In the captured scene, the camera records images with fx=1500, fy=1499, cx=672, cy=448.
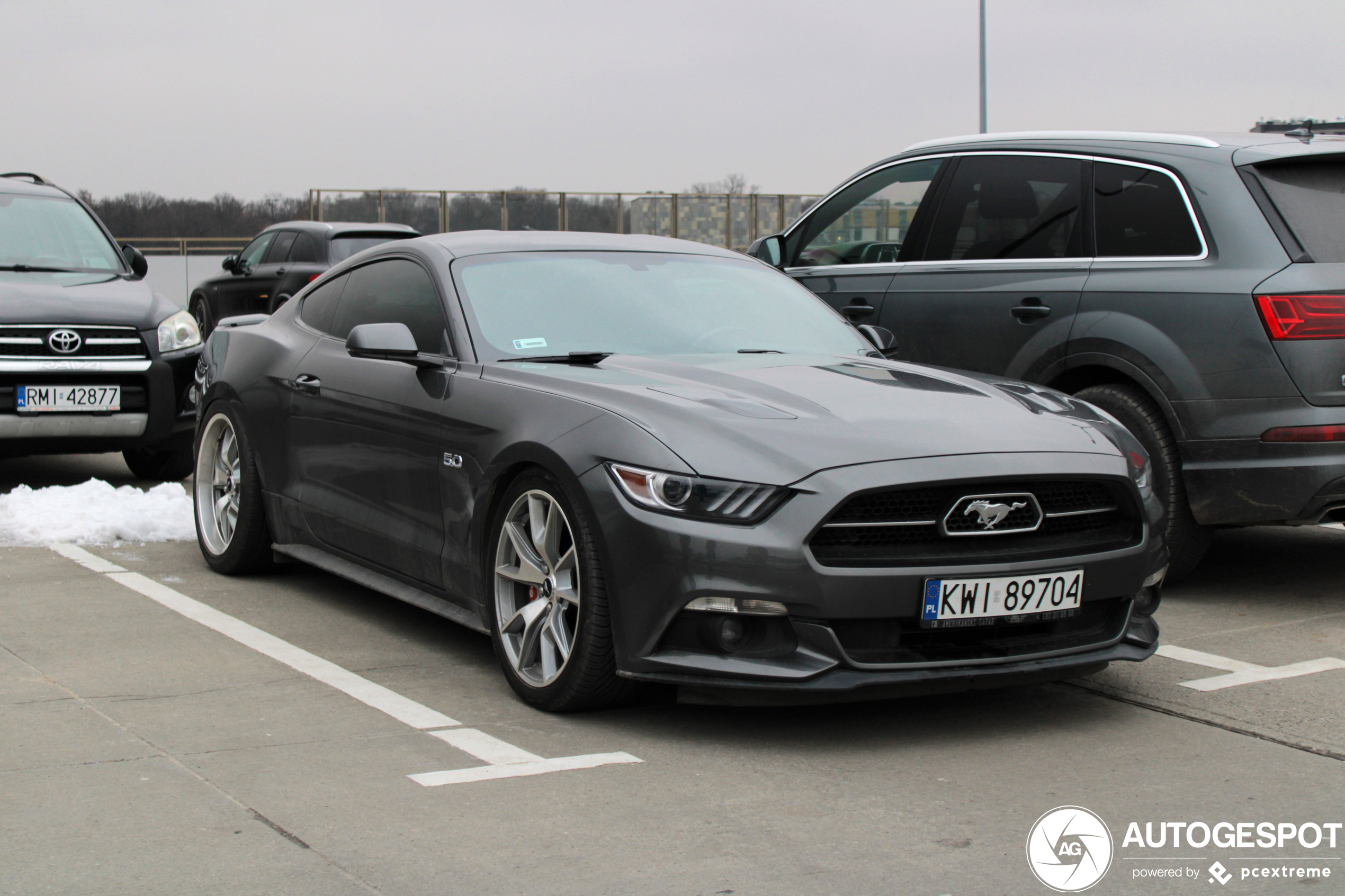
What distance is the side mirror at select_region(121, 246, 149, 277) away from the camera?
33.6 feet

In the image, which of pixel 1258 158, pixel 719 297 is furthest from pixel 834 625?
pixel 1258 158

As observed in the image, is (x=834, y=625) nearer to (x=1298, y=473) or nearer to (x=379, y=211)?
(x=1298, y=473)

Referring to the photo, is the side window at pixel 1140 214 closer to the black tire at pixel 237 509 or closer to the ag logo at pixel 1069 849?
the ag logo at pixel 1069 849

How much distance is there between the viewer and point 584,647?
13.7 ft

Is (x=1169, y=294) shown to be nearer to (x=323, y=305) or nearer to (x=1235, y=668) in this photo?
(x=1235, y=668)

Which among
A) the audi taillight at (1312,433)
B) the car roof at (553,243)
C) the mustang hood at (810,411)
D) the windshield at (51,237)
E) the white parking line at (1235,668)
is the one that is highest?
the windshield at (51,237)

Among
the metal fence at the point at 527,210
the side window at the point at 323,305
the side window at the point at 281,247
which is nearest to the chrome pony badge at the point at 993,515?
the side window at the point at 323,305

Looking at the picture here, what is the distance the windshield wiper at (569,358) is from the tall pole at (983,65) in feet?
82.8

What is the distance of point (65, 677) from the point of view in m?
4.77

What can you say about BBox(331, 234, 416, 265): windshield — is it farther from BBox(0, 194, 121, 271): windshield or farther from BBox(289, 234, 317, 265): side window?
BBox(0, 194, 121, 271): windshield

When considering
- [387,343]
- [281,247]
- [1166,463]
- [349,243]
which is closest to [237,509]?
[387,343]

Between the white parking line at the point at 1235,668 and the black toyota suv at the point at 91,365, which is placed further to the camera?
the black toyota suv at the point at 91,365

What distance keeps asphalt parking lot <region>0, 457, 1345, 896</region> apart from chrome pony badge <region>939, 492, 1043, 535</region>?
60 centimetres

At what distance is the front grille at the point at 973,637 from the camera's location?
4.02 m
